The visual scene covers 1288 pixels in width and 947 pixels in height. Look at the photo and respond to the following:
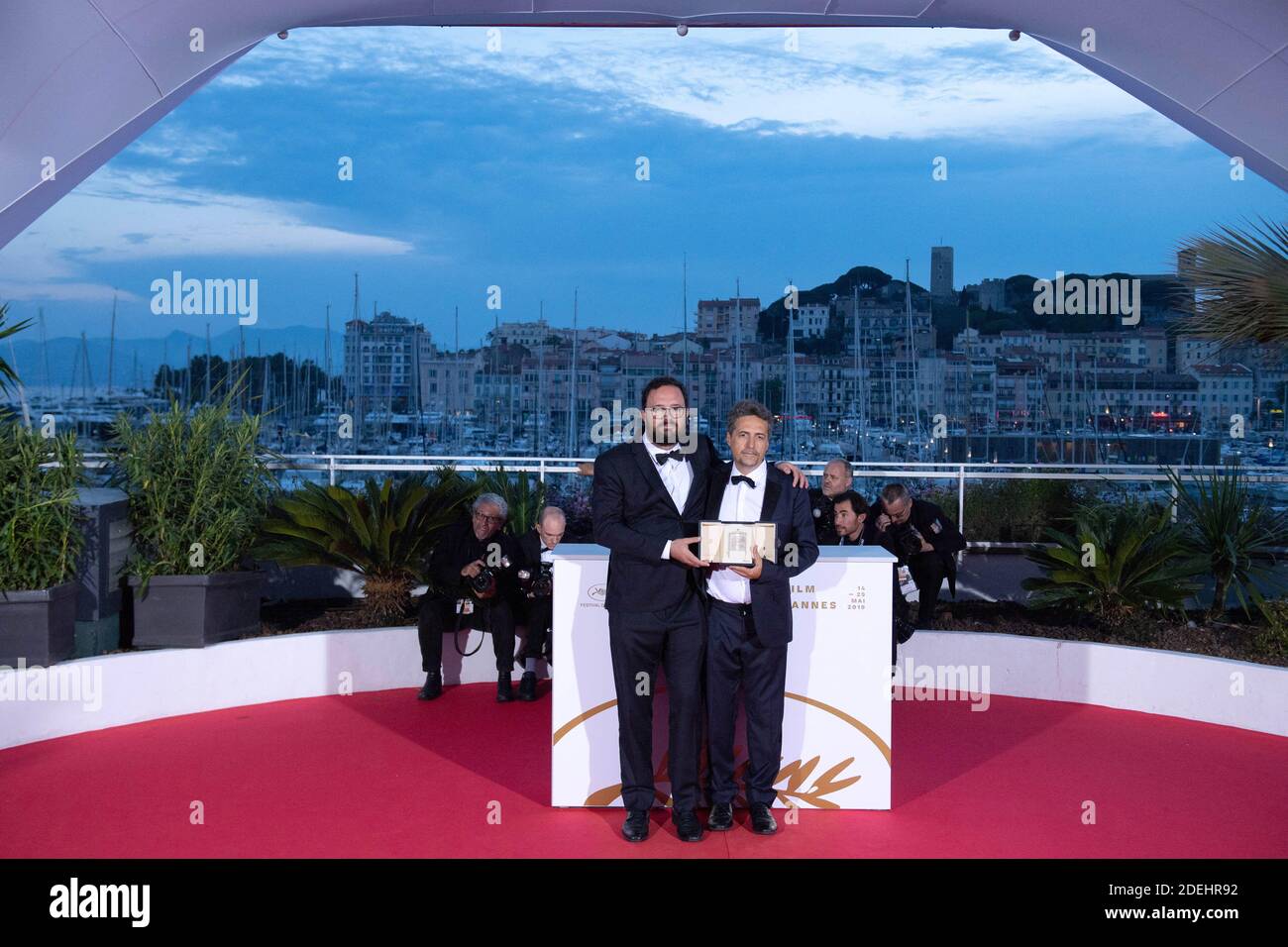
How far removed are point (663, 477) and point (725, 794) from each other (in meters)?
1.41

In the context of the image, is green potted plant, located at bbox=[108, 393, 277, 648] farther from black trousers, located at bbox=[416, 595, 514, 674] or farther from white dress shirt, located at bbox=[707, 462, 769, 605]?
white dress shirt, located at bbox=[707, 462, 769, 605]

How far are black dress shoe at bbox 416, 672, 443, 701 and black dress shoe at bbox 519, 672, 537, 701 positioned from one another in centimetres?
56

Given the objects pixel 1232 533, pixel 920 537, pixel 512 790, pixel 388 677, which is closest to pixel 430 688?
pixel 388 677

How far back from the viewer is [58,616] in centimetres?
652

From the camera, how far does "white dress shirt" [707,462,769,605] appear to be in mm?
4875

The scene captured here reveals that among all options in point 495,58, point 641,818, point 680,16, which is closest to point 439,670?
point 641,818

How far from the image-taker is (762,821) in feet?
16.0

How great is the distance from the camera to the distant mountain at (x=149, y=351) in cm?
1667

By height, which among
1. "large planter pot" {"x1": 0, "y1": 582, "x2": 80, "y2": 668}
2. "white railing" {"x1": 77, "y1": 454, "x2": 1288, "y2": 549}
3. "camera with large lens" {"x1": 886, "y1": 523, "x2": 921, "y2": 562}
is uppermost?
"white railing" {"x1": 77, "y1": 454, "x2": 1288, "y2": 549}

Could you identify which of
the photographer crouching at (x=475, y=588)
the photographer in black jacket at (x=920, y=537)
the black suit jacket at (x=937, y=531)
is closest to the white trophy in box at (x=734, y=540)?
the photographer crouching at (x=475, y=588)

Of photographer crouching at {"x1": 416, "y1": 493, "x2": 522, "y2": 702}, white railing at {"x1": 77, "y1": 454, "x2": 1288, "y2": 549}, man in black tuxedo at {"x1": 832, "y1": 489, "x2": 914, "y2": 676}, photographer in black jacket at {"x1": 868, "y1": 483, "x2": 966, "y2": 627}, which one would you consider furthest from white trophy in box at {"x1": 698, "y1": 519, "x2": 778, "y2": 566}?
white railing at {"x1": 77, "y1": 454, "x2": 1288, "y2": 549}

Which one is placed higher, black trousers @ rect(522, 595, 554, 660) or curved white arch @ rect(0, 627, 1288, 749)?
black trousers @ rect(522, 595, 554, 660)

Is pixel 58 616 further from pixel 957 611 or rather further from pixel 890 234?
pixel 890 234

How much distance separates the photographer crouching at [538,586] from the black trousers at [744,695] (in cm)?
284
